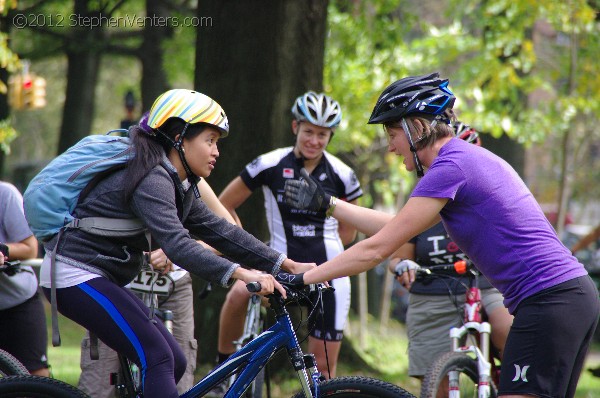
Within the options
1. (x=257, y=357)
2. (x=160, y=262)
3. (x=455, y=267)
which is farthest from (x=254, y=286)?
(x=455, y=267)

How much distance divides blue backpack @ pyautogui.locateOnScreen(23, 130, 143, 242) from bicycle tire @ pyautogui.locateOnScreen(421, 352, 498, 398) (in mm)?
2035

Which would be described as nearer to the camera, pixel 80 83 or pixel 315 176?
pixel 315 176

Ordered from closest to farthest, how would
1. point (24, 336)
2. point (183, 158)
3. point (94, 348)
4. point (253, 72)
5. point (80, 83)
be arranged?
point (183, 158) → point (94, 348) → point (24, 336) → point (253, 72) → point (80, 83)

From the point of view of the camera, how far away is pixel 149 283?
557cm

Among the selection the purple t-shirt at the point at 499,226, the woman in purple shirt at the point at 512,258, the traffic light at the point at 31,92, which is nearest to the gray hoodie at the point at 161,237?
the woman in purple shirt at the point at 512,258

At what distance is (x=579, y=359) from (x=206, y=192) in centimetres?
253

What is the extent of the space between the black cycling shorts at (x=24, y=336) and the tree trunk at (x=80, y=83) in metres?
12.1

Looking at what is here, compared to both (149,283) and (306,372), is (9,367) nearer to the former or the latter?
(149,283)

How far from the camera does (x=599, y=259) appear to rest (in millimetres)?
18250

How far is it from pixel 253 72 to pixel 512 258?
4723 millimetres

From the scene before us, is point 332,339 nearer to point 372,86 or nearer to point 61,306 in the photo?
point 61,306

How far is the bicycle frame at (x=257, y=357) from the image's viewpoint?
4.11 metres

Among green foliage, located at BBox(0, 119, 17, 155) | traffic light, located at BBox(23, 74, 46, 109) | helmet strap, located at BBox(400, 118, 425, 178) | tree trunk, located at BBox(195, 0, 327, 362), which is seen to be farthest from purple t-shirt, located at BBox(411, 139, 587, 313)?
traffic light, located at BBox(23, 74, 46, 109)

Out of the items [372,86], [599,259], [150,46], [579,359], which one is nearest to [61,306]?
[579,359]
